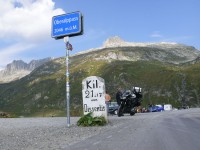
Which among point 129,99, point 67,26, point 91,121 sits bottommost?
point 91,121

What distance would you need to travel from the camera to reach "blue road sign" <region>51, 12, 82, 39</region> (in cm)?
2189

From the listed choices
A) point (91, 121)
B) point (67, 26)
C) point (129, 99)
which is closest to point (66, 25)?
point (67, 26)

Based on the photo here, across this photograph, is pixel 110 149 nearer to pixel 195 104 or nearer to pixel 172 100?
pixel 195 104

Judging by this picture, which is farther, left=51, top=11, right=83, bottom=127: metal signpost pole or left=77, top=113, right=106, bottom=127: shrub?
left=51, top=11, right=83, bottom=127: metal signpost pole

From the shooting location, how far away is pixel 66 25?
72.8 feet

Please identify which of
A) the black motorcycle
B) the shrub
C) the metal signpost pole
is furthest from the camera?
the black motorcycle

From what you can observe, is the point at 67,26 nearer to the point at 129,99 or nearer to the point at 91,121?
the point at 91,121

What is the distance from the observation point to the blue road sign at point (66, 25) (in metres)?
21.9

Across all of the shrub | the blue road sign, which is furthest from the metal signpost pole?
the shrub

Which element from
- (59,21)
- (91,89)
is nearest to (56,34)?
(59,21)

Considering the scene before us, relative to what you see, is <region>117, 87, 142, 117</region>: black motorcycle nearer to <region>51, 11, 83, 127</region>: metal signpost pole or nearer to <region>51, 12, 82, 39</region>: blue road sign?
<region>51, 11, 83, 127</region>: metal signpost pole

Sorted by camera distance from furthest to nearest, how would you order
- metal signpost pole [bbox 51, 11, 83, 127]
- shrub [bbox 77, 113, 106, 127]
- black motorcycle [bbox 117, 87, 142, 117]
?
1. black motorcycle [bbox 117, 87, 142, 117]
2. metal signpost pole [bbox 51, 11, 83, 127]
3. shrub [bbox 77, 113, 106, 127]

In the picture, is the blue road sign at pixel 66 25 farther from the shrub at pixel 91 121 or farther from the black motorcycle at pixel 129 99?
the black motorcycle at pixel 129 99

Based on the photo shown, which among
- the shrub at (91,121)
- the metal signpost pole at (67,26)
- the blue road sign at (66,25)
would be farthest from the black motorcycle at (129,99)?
the blue road sign at (66,25)
